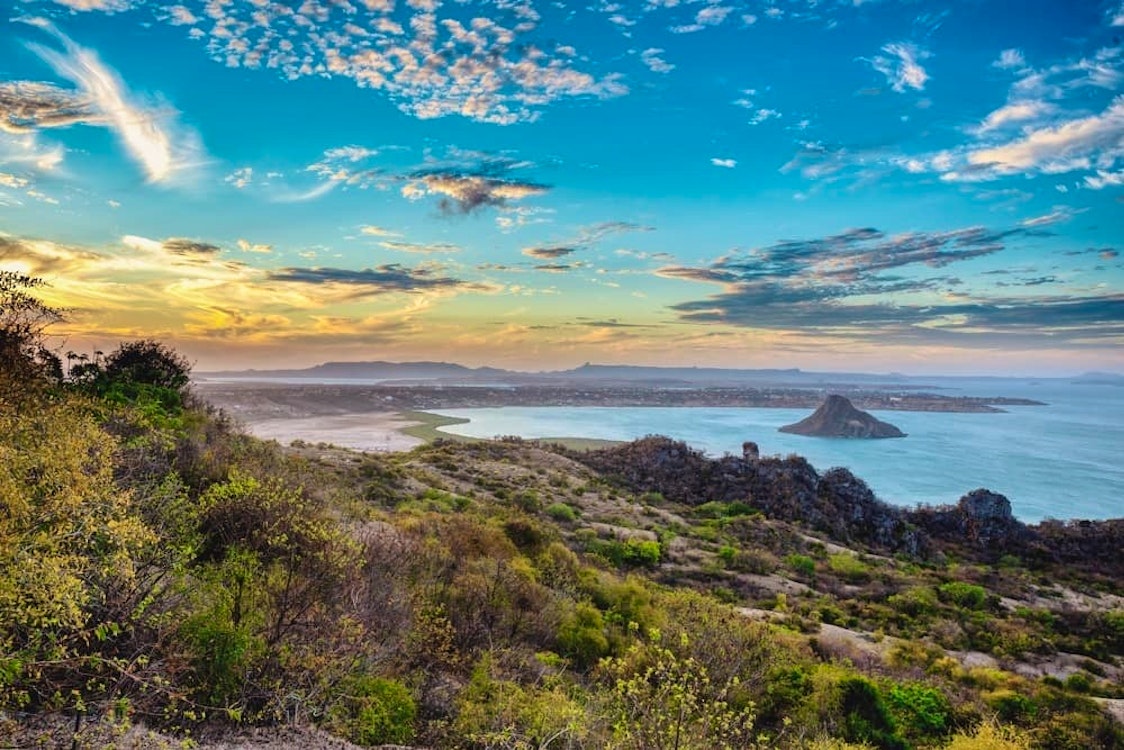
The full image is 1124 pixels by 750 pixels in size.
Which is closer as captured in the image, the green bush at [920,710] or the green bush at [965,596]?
the green bush at [920,710]

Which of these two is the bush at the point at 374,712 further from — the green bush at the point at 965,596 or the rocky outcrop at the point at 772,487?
the rocky outcrop at the point at 772,487

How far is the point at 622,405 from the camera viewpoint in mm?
186375

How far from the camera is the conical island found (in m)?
122

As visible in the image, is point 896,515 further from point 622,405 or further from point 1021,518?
point 622,405

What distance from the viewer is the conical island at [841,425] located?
122 metres

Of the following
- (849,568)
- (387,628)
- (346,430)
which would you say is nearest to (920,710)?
(387,628)

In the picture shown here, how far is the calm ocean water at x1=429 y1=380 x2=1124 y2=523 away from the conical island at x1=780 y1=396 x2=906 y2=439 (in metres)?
5.38

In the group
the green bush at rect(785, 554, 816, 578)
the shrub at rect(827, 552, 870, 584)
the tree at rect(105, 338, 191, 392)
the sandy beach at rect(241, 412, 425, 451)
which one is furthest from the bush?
the sandy beach at rect(241, 412, 425, 451)

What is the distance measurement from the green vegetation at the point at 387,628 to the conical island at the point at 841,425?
3826 inches

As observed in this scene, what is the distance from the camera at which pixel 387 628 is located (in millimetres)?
11773

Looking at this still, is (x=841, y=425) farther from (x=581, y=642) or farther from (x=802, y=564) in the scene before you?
(x=581, y=642)

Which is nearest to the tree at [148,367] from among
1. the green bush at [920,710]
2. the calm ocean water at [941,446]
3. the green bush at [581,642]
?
the green bush at [581,642]

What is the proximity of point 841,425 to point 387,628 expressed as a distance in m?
131

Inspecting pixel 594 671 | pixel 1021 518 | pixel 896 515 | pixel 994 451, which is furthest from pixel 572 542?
pixel 994 451
